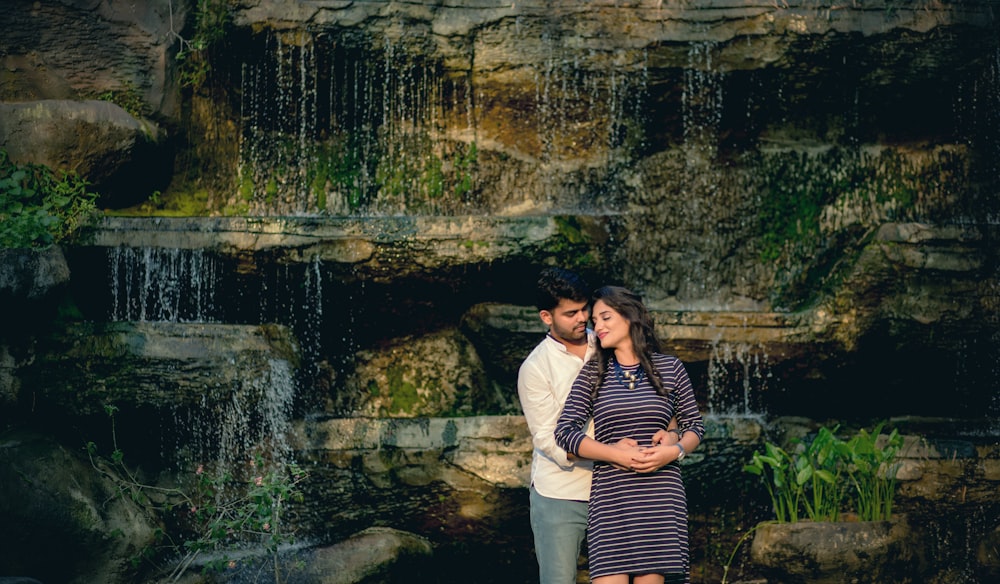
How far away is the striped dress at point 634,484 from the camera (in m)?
4.08

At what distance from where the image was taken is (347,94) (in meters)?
8.92

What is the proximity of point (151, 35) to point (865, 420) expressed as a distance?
22.1 ft

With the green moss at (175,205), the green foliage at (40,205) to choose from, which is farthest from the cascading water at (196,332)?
the green moss at (175,205)

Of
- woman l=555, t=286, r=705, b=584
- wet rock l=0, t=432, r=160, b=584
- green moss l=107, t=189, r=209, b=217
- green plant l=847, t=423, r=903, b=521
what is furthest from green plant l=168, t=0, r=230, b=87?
green plant l=847, t=423, r=903, b=521

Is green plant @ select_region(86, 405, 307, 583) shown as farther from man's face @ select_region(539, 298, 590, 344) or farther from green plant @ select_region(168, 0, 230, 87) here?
green plant @ select_region(168, 0, 230, 87)

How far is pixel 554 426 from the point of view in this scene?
445 centimetres

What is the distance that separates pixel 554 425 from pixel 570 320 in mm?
473

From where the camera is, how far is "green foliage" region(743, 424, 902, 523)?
6.18 m

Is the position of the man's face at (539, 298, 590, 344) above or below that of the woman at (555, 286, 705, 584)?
above

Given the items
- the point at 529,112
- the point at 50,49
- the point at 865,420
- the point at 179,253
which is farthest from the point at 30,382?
the point at 865,420

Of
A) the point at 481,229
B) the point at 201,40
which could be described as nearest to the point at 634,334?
the point at 481,229

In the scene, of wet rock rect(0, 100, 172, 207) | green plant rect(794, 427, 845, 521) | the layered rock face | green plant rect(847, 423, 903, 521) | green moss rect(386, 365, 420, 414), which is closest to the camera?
green plant rect(794, 427, 845, 521)

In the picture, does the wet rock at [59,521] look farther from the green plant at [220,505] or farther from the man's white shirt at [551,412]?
the man's white shirt at [551,412]

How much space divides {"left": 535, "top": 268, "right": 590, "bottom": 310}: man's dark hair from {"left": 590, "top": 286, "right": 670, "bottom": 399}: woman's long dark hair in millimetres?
74
